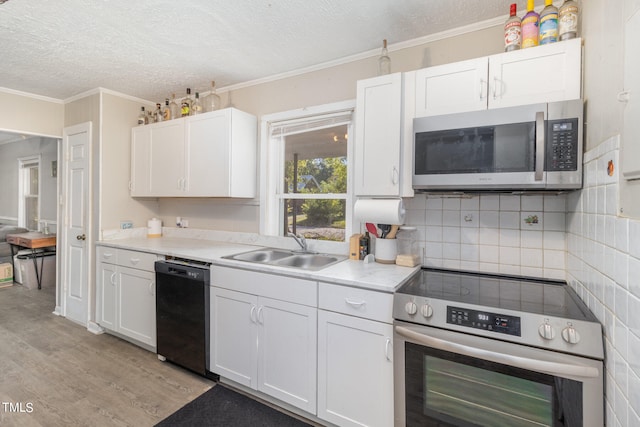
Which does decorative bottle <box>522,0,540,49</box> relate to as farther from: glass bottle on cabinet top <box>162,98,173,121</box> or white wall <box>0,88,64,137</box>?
white wall <box>0,88,64,137</box>

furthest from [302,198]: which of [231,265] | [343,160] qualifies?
[231,265]

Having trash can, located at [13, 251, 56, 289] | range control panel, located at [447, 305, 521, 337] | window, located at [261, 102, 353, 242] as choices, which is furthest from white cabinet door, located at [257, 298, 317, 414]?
trash can, located at [13, 251, 56, 289]

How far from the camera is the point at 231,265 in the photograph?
6.81 feet

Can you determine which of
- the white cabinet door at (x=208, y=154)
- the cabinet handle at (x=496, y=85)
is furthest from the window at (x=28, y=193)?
the cabinet handle at (x=496, y=85)

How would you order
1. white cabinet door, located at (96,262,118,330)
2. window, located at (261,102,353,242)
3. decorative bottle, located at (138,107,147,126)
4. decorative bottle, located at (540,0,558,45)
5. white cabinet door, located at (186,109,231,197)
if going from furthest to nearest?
decorative bottle, located at (138,107,147,126), white cabinet door, located at (96,262,118,330), white cabinet door, located at (186,109,231,197), window, located at (261,102,353,242), decorative bottle, located at (540,0,558,45)

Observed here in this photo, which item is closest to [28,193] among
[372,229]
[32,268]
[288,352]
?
[32,268]

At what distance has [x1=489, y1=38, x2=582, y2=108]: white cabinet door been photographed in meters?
1.39

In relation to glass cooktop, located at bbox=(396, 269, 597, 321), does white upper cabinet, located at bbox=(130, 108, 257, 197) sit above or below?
above

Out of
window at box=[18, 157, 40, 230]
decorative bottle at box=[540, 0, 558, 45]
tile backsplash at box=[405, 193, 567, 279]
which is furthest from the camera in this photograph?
window at box=[18, 157, 40, 230]

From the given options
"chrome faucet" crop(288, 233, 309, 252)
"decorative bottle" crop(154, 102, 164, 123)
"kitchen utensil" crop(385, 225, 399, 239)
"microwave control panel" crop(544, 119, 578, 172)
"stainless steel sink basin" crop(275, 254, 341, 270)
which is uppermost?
"decorative bottle" crop(154, 102, 164, 123)

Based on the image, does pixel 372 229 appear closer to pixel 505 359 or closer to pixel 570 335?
pixel 505 359

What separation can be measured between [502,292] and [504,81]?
107 cm

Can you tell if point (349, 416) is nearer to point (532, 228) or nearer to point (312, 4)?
point (532, 228)

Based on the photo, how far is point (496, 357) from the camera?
123 centimetres
